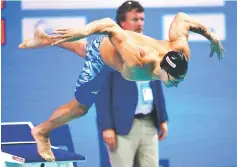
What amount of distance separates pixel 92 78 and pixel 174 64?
635 millimetres

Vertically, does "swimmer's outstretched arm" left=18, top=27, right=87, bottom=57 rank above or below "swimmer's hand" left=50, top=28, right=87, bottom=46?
below

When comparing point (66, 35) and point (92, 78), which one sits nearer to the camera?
point (66, 35)

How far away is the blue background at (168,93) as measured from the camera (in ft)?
15.2

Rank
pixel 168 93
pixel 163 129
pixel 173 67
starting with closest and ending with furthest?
pixel 173 67 < pixel 163 129 < pixel 168 93

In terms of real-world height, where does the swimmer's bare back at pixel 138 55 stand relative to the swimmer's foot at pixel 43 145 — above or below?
above

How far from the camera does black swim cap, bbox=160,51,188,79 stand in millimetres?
3303

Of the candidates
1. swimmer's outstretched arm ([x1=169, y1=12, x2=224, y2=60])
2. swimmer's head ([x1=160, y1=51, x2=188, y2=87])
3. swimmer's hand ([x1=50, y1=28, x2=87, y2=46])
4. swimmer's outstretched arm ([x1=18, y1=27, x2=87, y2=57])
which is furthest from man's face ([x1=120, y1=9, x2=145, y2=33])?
swimmer's hand ([x1=50, y1=28, x2=87, y2=46])

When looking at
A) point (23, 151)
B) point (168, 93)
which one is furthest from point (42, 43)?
point (168, 93)

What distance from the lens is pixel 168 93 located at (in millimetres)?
4746

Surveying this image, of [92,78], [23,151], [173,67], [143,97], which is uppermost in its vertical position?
[173,67]

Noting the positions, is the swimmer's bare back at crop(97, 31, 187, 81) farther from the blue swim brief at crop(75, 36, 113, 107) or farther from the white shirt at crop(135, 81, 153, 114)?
the white shirt at crop(135, 81, 153, 114)

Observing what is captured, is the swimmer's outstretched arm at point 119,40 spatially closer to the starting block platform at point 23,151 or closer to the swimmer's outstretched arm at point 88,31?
the swimmer's outstretched arm at point 88,31

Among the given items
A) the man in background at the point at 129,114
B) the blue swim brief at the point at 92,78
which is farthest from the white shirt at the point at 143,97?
the blue swim brief at the point at 92,78

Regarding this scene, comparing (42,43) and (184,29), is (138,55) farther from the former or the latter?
(42,43)
